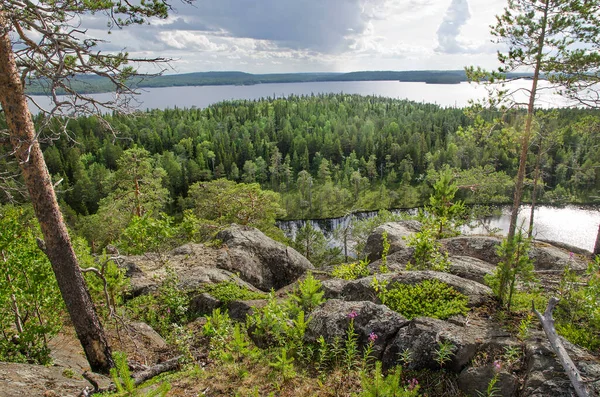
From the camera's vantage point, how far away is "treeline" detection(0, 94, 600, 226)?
270 ft

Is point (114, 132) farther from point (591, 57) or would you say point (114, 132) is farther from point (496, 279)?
point (591, 57)

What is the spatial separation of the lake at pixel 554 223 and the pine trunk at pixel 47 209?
55552mm

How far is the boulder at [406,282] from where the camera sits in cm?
762

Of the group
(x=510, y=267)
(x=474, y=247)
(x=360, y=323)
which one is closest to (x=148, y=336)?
(x=360, y=323)

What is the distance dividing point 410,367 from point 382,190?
8832cm

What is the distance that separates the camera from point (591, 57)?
12672mm

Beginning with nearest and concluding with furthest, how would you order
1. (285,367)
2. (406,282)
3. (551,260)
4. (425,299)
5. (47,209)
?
1. (285,367)
2. (47,209)
3. (425,299)
4. (406,282)
5. (551,260)

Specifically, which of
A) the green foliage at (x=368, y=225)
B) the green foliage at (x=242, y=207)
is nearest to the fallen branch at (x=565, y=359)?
the green foliage at (x=242, y=207)

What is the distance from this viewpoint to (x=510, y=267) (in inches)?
269

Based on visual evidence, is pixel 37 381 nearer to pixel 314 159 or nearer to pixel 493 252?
pixel 493 252

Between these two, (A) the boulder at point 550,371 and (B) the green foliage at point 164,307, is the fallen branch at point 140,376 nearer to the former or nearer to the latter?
(B) the green foliage at point 164,307

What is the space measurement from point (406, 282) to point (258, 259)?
9.01 meters

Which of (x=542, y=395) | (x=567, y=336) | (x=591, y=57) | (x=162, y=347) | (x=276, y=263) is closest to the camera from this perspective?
(x=542, y=395)

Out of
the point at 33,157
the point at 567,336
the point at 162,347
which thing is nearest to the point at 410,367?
the point at 567,336
